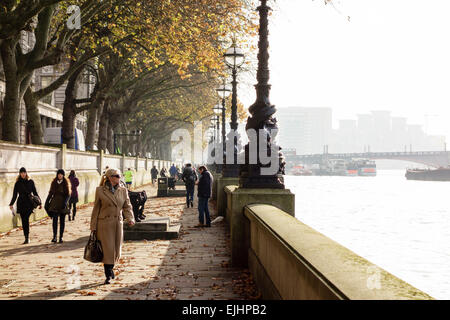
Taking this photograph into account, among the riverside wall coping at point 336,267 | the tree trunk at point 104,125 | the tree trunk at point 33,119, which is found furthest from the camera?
the tree trunk at point 104,125

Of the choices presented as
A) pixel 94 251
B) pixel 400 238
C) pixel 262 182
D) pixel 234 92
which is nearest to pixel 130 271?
pixel 94 251

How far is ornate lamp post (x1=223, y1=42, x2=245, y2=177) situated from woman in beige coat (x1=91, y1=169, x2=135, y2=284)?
28.5ft

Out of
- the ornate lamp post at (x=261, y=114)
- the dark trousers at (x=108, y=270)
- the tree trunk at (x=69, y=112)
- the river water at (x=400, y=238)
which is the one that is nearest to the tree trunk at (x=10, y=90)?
the tree trunk at (x=69, y=112)

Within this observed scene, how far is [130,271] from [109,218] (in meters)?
1.54

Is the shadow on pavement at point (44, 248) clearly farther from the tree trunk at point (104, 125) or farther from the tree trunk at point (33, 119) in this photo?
the tree trunk at point (104, 125)

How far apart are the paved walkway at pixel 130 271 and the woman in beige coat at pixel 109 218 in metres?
0.48

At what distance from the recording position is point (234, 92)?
18.1 m

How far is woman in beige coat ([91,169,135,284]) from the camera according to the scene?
296 inches

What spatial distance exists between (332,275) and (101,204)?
5.12m

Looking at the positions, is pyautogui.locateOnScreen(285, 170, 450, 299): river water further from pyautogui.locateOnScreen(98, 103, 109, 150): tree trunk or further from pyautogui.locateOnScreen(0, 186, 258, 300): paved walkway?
pyautogui.locateOnScreen(98, 103, 109, 150): tree trunk

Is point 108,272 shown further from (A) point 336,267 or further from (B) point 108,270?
(A) point 336,267

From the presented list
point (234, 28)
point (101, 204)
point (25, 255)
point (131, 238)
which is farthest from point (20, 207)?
point (234, 28)

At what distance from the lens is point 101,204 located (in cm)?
765

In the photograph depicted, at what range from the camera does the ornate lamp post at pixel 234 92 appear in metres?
15.5
